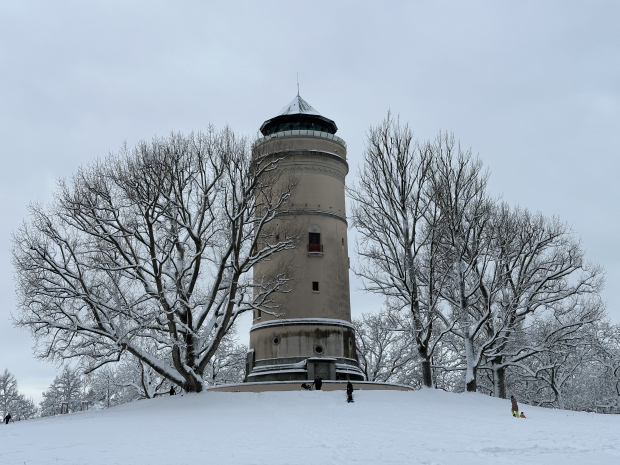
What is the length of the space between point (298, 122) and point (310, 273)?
8.82m

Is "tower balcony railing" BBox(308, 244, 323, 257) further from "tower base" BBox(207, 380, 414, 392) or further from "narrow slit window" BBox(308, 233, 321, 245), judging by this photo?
"tower base" BBox(207, 380, 414, 392)

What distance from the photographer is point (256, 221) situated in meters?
26.6

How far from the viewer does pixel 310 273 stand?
31.4m

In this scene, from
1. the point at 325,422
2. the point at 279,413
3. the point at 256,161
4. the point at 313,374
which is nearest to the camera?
the point at 325,422

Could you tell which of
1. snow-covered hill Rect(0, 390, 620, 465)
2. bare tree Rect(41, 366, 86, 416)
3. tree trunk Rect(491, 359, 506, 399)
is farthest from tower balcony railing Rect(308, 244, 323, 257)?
bare tree Rect(41, 366, 86, 416)

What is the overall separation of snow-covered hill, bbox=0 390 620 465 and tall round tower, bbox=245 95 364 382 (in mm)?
6050

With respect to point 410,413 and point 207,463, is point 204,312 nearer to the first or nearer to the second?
point 410,413

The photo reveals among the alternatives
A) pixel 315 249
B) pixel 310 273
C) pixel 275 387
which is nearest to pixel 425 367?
pixel 275 387

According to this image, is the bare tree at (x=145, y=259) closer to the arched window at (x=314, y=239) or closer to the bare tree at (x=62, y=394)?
the arched window at (x=314, y=239)

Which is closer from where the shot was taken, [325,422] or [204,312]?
[325,422]

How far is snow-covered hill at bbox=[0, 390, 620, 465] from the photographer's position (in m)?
11.6

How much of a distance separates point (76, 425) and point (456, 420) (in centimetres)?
1189

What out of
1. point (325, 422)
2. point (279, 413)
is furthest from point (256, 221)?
point (325, 422)

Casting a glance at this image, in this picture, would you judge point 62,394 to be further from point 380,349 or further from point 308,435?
point 308,435
